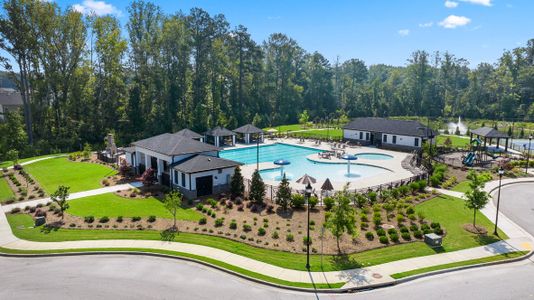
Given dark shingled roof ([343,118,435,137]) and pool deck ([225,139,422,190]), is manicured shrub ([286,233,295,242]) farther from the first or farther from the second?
dark shingled roof ([343,118,435,137])

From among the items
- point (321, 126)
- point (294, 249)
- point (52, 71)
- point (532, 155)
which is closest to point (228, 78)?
point (321, 126)

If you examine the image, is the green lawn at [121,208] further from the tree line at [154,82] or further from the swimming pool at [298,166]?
the tree line at [154,82]

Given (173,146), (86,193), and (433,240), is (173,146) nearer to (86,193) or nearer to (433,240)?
(86,193)

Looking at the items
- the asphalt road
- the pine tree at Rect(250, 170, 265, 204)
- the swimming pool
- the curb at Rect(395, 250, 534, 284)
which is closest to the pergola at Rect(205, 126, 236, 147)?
the swimming pool

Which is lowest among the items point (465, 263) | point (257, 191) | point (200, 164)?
point (465, 263)

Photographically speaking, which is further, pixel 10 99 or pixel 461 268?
pixel 10 99

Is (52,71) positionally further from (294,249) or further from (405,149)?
(405,149)

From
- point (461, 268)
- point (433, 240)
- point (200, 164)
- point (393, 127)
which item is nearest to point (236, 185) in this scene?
point (200, 164)

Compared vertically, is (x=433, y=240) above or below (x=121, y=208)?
above
